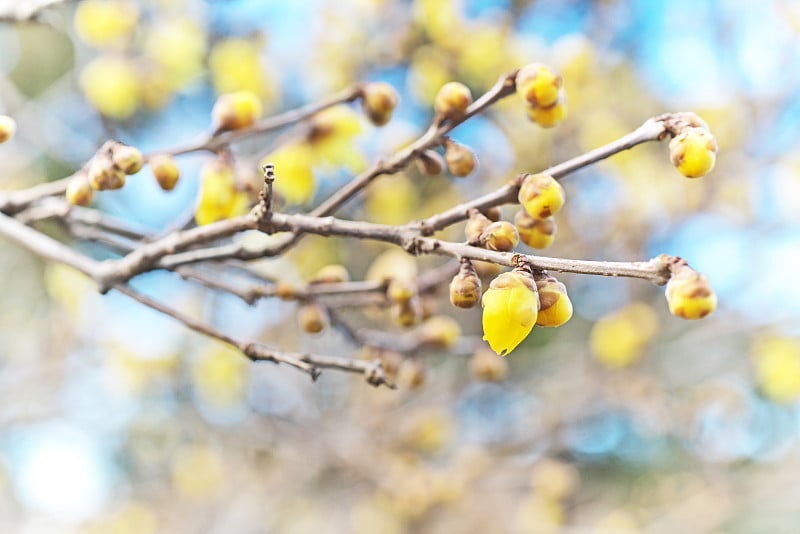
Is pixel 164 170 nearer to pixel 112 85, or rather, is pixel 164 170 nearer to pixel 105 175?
pixel 105 175

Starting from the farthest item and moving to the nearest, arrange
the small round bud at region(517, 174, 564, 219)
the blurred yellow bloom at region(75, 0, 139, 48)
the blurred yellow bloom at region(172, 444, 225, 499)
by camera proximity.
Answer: the blurred yellow bloom at region(172, 444, 225, 499) → the blurred yellow bloom at region(75, 0, 139, 48) → the small round bud at region(517, 174, 564, 219)

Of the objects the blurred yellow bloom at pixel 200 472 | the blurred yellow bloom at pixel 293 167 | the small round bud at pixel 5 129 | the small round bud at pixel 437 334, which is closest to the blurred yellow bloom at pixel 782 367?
the small round bud at pixel 437 334

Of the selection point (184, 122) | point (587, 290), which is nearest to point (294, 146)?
point (587, 290)

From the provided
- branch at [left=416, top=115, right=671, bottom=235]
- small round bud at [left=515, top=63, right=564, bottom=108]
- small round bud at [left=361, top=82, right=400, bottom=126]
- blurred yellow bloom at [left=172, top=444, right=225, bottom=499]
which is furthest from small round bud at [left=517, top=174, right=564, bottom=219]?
blurred yellow bloom at [left=172, top=444, right=225, bottom=499]

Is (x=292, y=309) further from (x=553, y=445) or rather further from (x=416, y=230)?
(x=416, y=230)

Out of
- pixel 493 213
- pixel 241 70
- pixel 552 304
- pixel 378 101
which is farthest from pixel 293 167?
pixel 241 70

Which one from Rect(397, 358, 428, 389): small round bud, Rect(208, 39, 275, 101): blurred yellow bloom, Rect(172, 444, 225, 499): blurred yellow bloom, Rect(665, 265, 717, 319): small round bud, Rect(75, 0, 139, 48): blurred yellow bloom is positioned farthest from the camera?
Rect(172, 444, 225, 499): blurred yellow bloom

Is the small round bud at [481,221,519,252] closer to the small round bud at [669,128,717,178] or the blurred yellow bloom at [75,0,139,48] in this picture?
the small round bud at [669,128,717,178]
